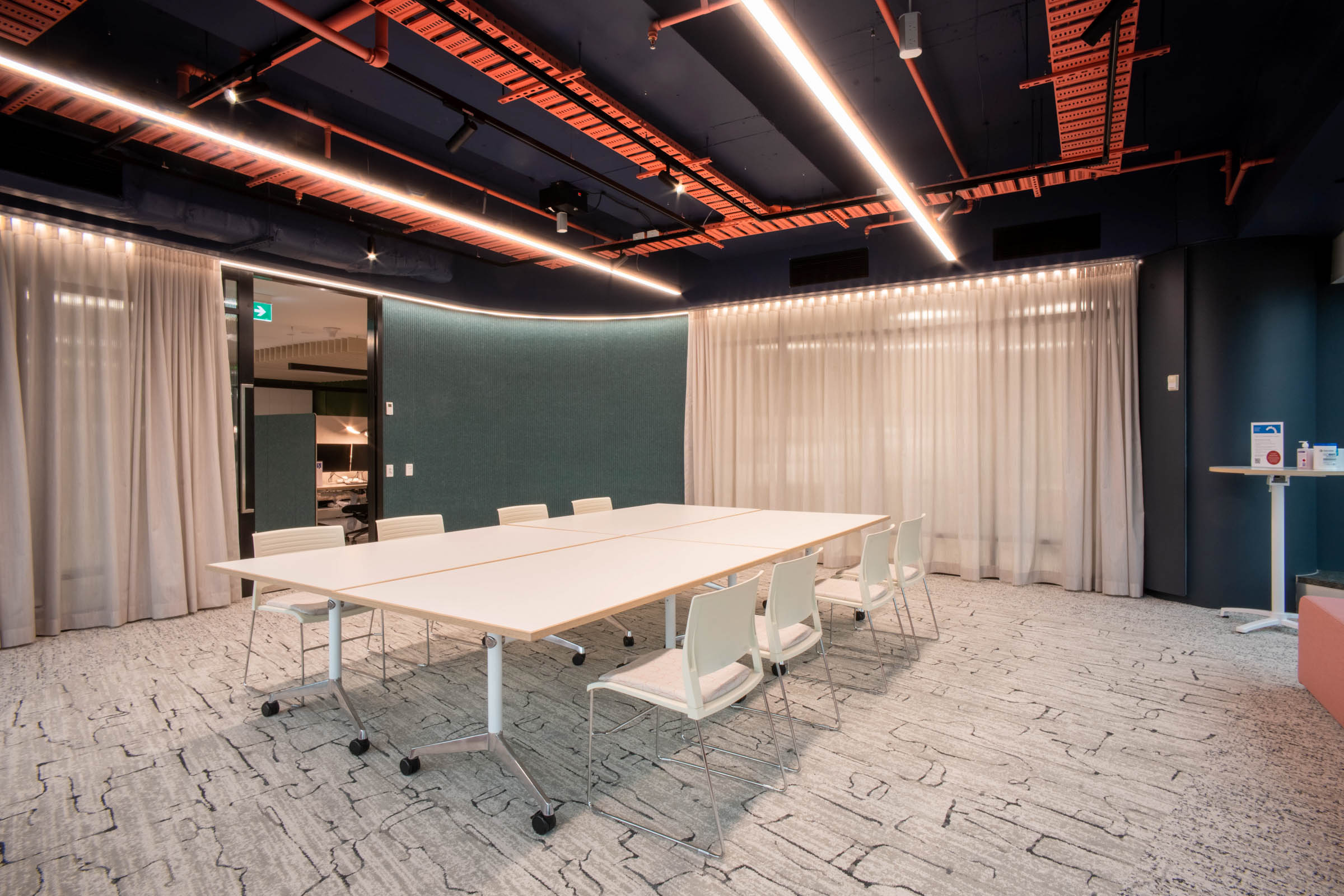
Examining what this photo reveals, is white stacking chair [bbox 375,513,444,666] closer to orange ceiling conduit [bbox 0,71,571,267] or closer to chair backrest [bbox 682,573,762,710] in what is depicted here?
orange ceiling conduit [bbox 0,71,571,267]

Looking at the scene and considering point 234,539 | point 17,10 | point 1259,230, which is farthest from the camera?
point 234,539

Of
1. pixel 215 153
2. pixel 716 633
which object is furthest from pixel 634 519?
pixel 215 153

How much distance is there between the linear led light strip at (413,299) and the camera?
5766 mm

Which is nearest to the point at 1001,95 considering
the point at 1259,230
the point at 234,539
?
the point at 1259,230

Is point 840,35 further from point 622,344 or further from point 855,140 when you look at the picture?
point 622,344

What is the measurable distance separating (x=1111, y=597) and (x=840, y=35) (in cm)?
527

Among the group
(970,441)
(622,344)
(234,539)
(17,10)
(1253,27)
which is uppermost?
(1253,27)

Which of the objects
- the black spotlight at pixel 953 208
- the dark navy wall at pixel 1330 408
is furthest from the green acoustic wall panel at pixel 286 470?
the dark navy wall at pixel 1330 408

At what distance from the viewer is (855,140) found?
3.33m

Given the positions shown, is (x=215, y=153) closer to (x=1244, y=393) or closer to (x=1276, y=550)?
(x=1244, y=393)

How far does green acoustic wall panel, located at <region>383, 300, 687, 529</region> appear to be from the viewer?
6969mm

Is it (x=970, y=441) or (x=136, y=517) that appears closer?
(x=136, y=517)

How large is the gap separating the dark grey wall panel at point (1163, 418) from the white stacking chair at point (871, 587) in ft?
10.4

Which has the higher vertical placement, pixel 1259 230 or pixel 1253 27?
pixel 1253 27
